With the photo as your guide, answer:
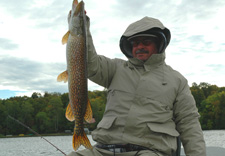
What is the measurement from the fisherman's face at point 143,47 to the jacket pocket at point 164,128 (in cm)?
87

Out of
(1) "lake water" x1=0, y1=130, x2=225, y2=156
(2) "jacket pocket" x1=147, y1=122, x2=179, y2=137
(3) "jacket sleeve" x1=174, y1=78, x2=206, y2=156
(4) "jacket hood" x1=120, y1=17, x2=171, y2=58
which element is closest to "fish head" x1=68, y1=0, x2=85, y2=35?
(4) "jacket hood" x1=120, y1=17, x2=171, y2=58

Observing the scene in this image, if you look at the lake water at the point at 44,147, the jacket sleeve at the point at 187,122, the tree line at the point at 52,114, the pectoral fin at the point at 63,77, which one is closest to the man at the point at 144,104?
the jacket sleeve at the point at 187,122

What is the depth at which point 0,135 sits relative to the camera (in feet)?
187

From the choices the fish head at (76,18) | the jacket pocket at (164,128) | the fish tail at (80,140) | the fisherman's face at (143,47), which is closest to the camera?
the fish head at (76,18)

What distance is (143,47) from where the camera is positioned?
3.71 metres

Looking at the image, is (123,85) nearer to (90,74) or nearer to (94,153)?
(90,74)

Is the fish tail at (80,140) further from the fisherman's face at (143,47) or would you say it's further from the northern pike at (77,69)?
the fisherman's face at (143,47)

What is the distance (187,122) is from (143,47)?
109cm

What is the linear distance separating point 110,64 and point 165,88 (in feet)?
2.45

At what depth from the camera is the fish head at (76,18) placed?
2846 millimetres

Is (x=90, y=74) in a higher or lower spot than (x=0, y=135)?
higher

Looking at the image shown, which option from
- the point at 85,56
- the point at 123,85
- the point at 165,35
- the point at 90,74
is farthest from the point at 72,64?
the point at 165,35

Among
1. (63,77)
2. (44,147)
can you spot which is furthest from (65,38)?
(44,147)

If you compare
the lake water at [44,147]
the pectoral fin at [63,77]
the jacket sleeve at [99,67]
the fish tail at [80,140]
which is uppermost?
the jacket sleeve at [99,67]
